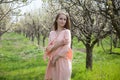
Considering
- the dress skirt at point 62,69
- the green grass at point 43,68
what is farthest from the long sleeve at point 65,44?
the green grass at point 43,68

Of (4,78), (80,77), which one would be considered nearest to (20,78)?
(4,78)

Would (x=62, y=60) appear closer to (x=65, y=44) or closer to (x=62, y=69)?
(x=62, y=69)

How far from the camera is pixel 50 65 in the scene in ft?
21.0

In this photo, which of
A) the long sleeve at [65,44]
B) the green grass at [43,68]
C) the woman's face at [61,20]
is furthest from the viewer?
the green grass at [43,68]

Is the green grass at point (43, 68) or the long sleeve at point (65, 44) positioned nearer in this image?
the long sleeve at point (65, 44)

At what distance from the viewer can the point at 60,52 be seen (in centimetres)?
618

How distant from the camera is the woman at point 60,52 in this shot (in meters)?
6.20

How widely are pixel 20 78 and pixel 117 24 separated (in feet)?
24.3

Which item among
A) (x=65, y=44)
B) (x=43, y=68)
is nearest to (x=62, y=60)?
(x=65, y=44)

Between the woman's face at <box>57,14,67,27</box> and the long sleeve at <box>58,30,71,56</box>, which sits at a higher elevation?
the woman's face at <box>57,14,67,27</box>

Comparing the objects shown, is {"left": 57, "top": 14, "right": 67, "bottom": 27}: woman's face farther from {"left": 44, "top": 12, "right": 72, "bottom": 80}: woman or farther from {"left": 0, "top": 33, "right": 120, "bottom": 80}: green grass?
{"left": 0, "top": 33, "right": 120, "bottom": 80}: green grass

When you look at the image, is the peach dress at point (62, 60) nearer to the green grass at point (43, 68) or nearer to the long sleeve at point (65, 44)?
the long sleeve at point (65, 44)

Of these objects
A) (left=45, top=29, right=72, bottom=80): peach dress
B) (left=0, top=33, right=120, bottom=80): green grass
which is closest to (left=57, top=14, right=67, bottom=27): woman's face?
(left=45, top=29, right=72, bottom=80): peach dress

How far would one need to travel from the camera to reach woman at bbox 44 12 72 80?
20.3ft
